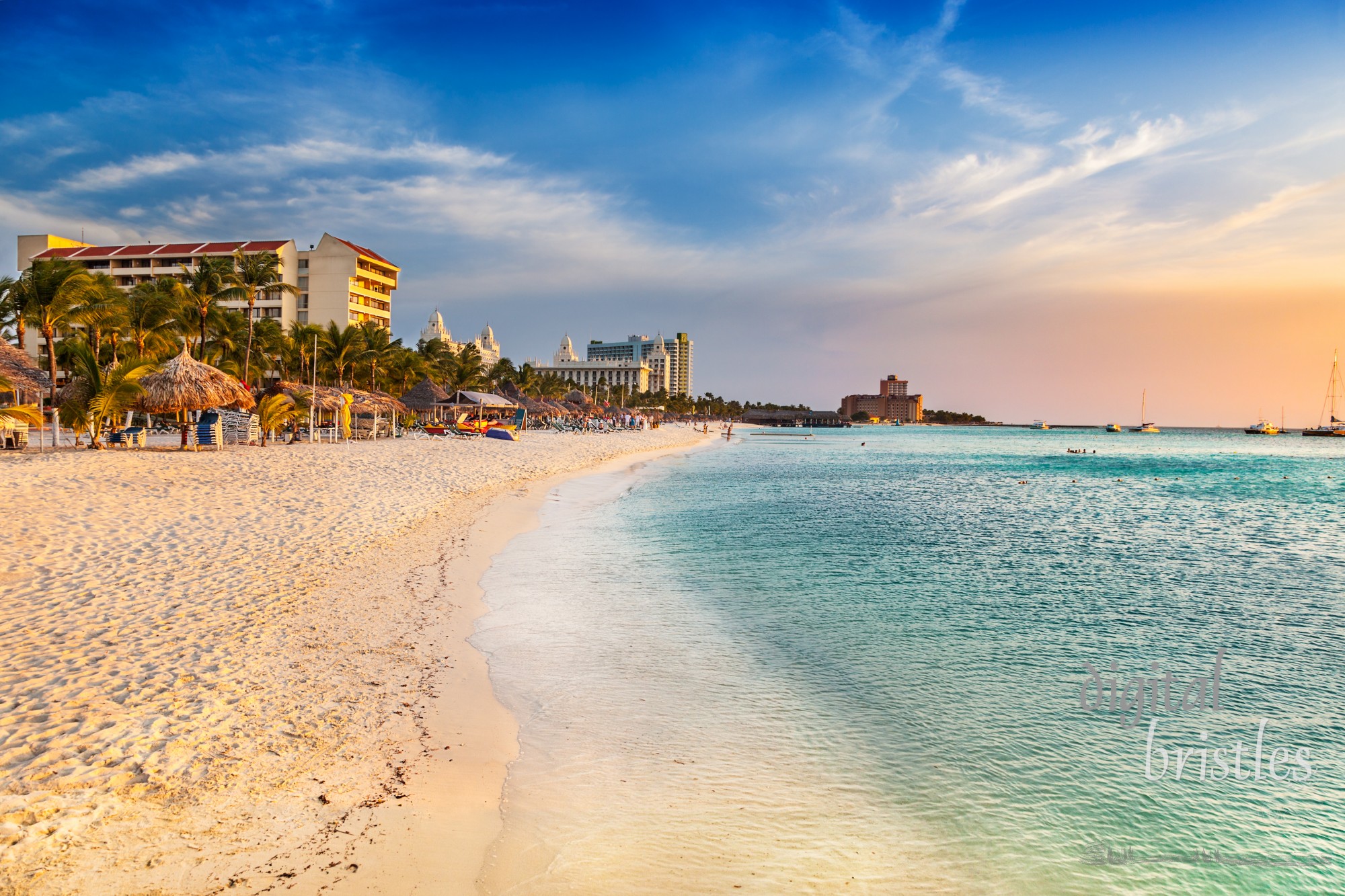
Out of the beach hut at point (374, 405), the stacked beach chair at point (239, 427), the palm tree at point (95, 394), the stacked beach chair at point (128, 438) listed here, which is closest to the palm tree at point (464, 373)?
the beach hut at point (374, 405)

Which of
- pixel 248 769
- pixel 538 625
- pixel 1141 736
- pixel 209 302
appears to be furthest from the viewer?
pixel 209 302

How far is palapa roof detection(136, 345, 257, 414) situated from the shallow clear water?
1406cm

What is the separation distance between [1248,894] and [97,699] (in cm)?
658

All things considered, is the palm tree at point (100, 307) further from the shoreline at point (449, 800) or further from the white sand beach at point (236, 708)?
the shoreline at point (449, 800)

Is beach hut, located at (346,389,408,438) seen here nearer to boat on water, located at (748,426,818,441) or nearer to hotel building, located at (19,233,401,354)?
hotel building, located at (19,233,401,354)

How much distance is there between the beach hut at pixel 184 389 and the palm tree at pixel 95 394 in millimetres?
681

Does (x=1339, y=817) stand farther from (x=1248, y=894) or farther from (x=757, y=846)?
(x=757, y=846)

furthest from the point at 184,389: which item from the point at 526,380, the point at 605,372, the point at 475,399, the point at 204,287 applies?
the point at 605,372

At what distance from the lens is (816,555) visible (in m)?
11.8

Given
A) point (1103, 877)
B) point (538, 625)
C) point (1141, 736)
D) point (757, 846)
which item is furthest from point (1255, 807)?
point (538, 625)

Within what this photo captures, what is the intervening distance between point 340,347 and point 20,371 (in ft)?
62.1

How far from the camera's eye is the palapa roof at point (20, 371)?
18.3 meters

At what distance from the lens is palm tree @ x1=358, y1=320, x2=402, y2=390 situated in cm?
4062

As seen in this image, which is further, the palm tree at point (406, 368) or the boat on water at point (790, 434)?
the boat on water at point (790, 434)
